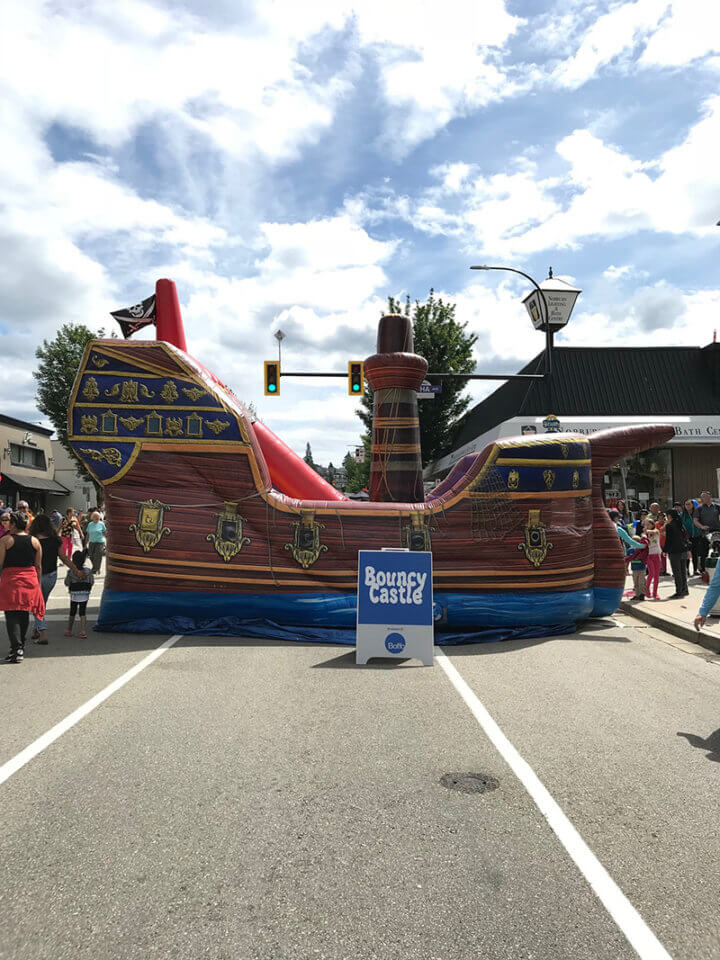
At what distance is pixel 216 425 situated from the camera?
31.6 feet

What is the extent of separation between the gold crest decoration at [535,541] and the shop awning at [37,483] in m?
35.3

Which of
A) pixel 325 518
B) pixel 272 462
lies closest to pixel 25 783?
pixel 325 518

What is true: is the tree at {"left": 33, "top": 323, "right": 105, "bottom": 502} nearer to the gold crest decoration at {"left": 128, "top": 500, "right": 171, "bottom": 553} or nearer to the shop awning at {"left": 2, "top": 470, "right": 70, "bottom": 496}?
the shop awning at {"left": 2, "top": 470, "right": 70, "bottom": 496}

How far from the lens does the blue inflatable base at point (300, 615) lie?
938 centimetres

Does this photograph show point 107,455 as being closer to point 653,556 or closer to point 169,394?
point 169,394

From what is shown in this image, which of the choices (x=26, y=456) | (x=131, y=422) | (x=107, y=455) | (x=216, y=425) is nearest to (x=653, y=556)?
(x=216, y=425)

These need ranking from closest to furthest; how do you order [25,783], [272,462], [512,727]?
[25,783] < [512,727] < [272,462]

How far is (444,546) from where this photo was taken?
9.53m

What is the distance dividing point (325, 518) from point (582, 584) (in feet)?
12.1

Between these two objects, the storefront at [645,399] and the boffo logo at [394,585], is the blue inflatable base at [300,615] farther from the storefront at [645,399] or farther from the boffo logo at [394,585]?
the storefront at [645,399]

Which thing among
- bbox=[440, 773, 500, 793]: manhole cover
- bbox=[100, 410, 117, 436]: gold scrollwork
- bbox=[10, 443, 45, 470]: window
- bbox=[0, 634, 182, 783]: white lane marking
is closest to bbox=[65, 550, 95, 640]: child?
bbox=[100, 410, 117, 436]: gold scrollwork

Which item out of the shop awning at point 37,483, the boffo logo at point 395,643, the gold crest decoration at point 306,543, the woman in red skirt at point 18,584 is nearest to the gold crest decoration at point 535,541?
the boffo logo at point 395,643

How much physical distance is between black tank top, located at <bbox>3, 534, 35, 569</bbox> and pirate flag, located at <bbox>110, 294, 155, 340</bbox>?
148 inches

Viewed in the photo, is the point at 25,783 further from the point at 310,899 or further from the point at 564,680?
the point at 564,680
